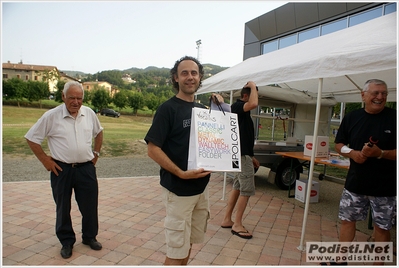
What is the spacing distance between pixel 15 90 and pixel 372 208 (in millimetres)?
55215

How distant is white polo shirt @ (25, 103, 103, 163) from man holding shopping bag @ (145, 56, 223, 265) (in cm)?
136

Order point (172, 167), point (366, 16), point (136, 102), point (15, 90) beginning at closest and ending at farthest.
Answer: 1. point (172, 167)
2. point (366, 16)
3. point (15, 90)
4. point (136, 102)

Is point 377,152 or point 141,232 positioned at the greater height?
point 377,152

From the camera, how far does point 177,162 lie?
1.84 meters

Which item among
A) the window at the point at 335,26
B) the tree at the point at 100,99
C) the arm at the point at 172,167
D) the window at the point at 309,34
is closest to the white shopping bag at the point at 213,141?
the arm at the point at 172,167

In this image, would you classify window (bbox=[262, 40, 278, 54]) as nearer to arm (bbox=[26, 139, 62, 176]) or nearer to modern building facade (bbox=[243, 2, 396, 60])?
modern building facade (bbox=[243, 2, 396, 60])

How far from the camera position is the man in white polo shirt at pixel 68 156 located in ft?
8.97

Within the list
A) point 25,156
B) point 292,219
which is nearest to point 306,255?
point 292,219

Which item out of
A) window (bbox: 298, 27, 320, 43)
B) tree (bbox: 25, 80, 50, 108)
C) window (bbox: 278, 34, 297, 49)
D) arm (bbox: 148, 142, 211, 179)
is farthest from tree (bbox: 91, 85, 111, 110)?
arm (bbox: 148, 142, 211, 179)

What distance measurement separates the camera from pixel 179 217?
1856mm

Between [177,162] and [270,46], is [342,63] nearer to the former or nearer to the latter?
[177,162]

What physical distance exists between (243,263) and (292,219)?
167 cm

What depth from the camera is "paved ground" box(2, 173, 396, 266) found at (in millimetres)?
2799

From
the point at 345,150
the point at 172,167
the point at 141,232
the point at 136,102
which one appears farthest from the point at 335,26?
the point at 136,102
